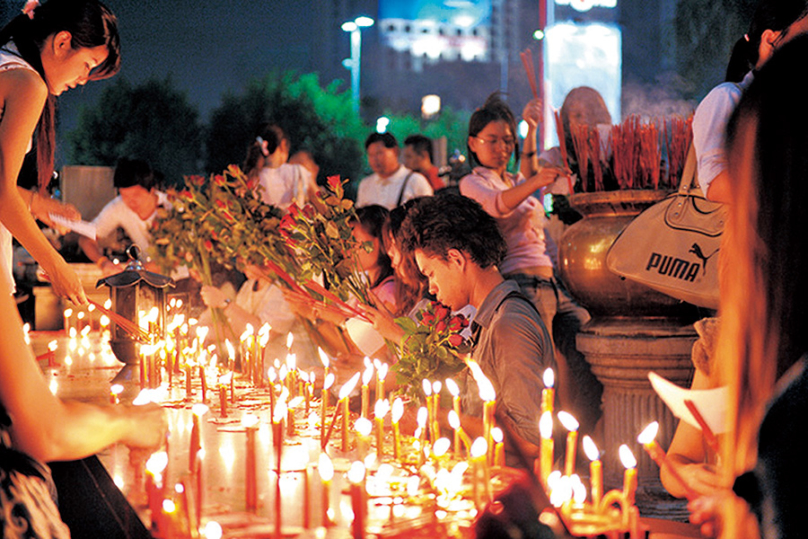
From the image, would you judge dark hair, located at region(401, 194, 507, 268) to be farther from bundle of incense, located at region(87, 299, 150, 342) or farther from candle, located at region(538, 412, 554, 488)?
candle, located at region(538, 412, 554, 488)

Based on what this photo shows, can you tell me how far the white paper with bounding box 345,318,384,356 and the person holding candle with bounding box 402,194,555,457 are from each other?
2.07ft

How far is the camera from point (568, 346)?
5.51m

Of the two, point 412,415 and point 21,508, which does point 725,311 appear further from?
point 412,415

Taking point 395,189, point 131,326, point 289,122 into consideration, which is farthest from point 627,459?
point 289,122

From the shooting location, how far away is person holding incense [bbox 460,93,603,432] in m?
5.18

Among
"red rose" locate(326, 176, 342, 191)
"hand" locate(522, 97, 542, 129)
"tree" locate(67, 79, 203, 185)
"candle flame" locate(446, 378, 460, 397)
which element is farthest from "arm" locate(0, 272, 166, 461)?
"tree" locate(67, 79, 203, 185)

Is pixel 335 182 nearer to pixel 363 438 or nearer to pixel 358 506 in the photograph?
pixel 363 438

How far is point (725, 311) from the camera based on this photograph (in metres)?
1.49

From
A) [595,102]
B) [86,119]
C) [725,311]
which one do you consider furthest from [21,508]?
[86,119]

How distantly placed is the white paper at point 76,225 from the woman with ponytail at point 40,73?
0.77 feet

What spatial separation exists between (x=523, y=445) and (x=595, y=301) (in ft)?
5.74

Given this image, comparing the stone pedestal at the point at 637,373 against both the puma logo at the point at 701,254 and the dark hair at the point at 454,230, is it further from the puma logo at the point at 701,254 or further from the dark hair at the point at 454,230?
the dark hair at the point at 454,230

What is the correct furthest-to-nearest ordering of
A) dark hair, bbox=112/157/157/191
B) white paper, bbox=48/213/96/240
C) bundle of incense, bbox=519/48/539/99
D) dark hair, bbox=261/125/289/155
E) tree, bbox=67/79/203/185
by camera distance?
tree, bbox=67/79/203/185
dark hair, bbox=261/125/289/155
dark hair, bbox=112/157/157/191
bundle of incense, bbox=519/48/539/99
white paper, bbox=48/213/96/240

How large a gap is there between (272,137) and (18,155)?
4599mm
